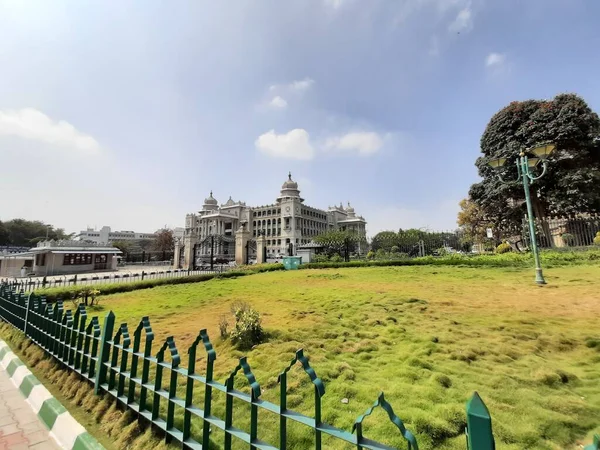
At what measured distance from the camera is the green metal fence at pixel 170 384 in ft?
4.64

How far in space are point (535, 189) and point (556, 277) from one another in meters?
14.9

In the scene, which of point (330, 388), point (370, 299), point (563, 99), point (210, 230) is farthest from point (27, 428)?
point (210, 230)

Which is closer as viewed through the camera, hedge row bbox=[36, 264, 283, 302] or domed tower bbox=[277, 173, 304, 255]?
hedge row bbox=[36, 264, 283, 302]

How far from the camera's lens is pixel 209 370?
212 cm

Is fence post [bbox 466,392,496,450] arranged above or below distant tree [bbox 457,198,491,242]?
below

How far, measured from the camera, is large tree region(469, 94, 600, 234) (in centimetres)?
1956

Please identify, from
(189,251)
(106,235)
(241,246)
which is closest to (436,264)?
(241,246)

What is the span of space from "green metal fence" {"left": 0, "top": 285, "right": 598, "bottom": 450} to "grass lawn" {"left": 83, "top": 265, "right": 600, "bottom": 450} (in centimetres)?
43

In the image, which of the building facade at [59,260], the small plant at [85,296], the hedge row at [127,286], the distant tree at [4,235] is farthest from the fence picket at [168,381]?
the distant tree at [4,235]

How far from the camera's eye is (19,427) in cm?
302

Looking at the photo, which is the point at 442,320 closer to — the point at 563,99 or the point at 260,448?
the point at 260,448

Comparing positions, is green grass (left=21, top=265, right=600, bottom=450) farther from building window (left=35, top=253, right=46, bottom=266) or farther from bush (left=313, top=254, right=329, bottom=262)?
building window (left=35, top=253, right=46, bottom=266)

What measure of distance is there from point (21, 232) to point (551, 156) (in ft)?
307

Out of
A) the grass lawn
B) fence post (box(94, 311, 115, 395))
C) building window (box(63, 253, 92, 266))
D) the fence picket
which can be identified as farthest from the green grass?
building window (box(63, 253, 92, 266))
